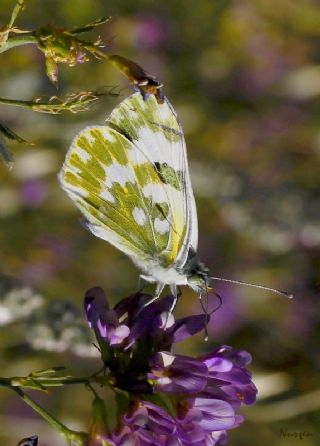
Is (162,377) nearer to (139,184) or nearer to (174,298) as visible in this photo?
(174,298)

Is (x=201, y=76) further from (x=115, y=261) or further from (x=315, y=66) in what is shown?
(x=115, y=261)

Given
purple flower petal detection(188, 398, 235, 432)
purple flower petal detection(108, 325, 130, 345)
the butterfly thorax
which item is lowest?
purple flower petal detection(188, 398, 235, 432)

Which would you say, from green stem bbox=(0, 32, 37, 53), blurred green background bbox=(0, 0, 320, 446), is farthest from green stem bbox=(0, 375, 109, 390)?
blurred green background bbox=(0, 0, 320, 446)

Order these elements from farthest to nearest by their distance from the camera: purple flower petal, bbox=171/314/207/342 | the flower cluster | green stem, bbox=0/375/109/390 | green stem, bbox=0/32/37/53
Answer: purple flower petal, bbox=171/314/207/342, the flower cluster, green stem, bbox=0/375/109/390, green stem, bbox=0/32/37/53

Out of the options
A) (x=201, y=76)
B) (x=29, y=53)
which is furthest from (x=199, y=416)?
(x=201, y=76)

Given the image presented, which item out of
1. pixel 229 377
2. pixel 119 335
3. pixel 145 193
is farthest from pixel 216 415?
pixel 145 193

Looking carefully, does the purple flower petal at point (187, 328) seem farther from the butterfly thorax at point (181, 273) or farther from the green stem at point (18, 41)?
the green stem at point (18, 41)

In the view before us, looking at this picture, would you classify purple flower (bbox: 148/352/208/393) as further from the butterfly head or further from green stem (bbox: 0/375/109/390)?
the butterfly head
